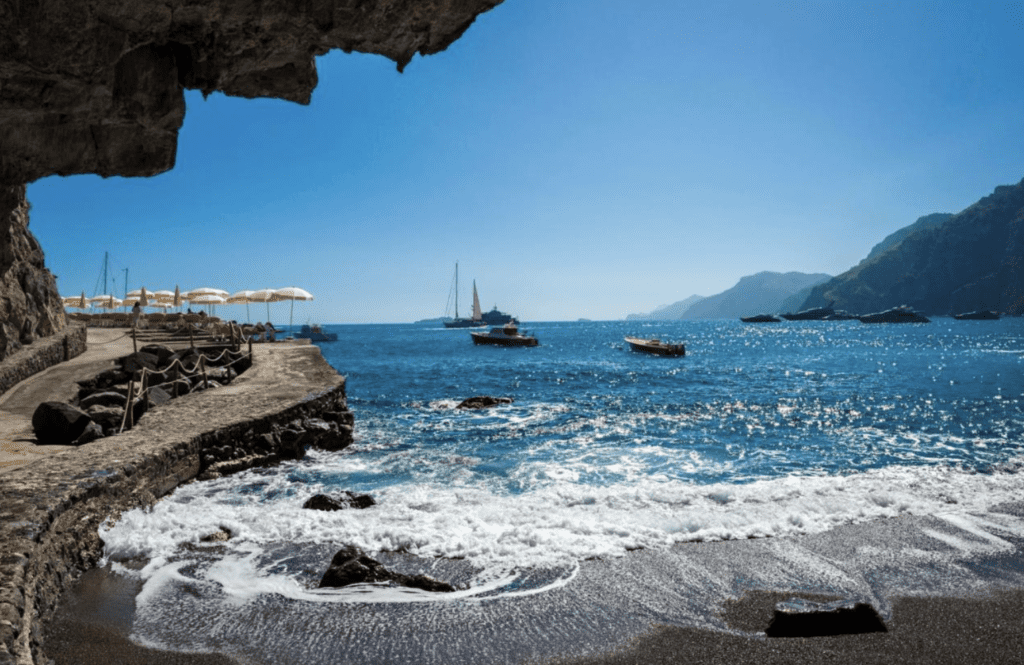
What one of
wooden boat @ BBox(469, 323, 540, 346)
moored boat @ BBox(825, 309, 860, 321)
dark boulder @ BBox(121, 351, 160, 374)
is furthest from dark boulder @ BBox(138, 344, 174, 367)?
moored boat @ BBox(825, 309, 860, 321)

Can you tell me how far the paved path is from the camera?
31.0 ft

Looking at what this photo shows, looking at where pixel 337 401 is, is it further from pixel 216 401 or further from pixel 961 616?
pixel 961 616

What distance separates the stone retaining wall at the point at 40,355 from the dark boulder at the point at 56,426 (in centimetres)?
527

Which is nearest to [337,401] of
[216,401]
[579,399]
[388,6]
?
[216,401]

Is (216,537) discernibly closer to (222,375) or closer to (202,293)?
(222,375)

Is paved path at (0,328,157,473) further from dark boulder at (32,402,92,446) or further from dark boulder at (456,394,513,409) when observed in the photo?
dark boulder at (456,394,513,409)

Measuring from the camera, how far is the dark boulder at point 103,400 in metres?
13.9

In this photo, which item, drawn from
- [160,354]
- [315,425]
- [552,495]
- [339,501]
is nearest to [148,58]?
[339,501]

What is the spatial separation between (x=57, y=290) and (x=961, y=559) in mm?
27019

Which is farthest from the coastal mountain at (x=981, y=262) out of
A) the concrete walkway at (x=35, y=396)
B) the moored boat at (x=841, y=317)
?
the concrete walkway at (x=35, y=396)

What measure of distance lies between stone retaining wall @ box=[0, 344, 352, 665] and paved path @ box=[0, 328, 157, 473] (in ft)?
4.09

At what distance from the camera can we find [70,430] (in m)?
10.4

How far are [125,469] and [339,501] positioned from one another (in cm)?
318

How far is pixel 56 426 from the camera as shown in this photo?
1037 centimetres
